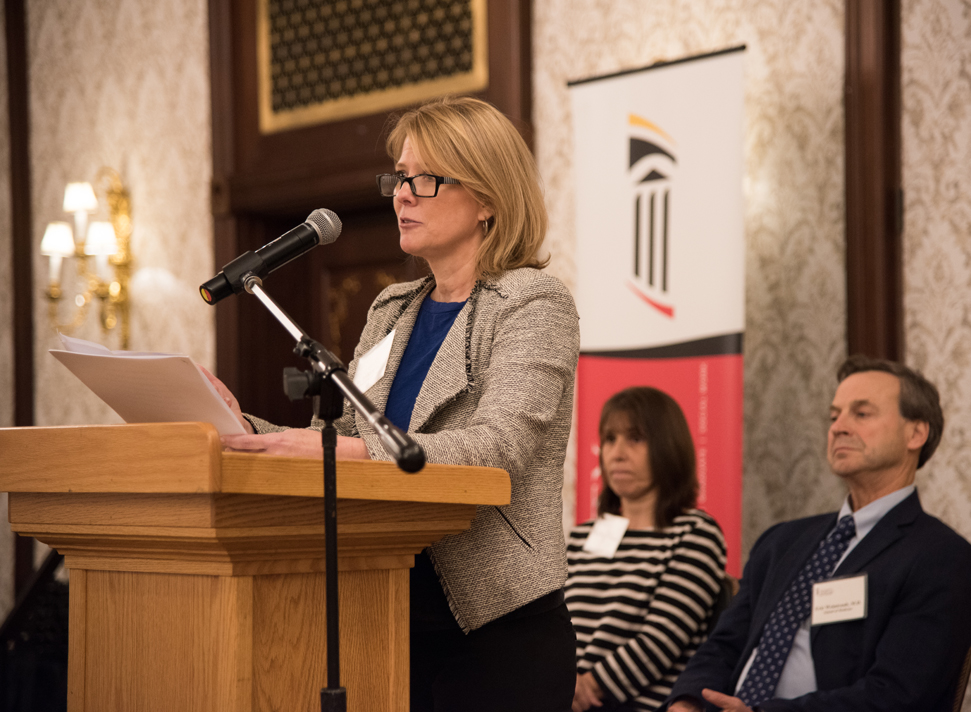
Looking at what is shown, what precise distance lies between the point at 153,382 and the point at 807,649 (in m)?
1.73

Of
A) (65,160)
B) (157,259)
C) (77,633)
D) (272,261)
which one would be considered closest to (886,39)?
(272,261)

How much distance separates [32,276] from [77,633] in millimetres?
4785

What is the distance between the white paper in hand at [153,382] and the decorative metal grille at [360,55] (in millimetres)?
3205

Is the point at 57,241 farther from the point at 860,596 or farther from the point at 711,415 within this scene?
the point at 860,596

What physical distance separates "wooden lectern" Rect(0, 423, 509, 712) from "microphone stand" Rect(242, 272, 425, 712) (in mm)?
42

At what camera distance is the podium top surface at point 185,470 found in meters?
1.05

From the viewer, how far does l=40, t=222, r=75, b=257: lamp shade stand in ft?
16.8

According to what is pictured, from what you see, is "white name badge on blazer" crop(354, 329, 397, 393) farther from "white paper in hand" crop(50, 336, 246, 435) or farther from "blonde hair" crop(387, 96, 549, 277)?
"white paper in hand" crop(50, 336, 246, 435)

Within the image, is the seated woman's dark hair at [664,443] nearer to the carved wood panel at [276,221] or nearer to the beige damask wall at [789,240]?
the beige damask wall at [789,240]

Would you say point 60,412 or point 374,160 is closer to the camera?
point 374,160

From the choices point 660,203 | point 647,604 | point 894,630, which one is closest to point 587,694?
point 647,604

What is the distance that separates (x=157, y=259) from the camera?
518 centimetres

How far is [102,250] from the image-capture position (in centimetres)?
519

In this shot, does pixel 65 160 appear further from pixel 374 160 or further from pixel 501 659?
→ pixel 501 659
